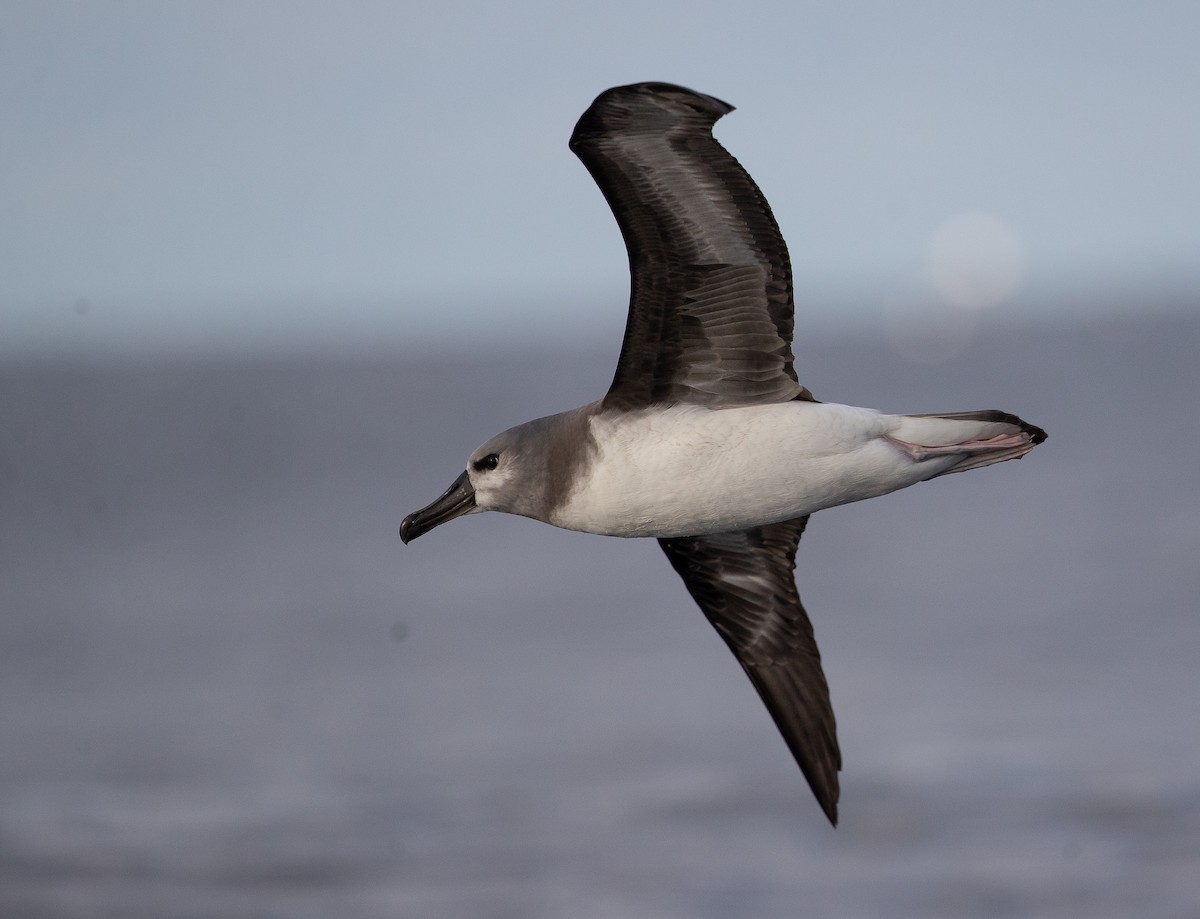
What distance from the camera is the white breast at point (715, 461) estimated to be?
9641 mm

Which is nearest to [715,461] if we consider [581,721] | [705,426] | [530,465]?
[705,426]

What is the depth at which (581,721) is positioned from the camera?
98.2 ft

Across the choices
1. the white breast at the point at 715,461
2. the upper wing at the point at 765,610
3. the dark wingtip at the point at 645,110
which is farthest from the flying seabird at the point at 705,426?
the upper wing at the point at 765,610

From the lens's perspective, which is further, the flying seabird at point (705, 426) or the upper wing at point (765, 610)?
the upper wing at point (765, 610)

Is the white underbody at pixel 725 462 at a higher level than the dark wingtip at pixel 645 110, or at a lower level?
lower

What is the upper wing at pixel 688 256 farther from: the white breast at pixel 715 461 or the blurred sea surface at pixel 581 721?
the blurred sea surface at pixel 581 721

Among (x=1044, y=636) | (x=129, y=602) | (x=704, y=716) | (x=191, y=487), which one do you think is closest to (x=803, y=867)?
(x=704, y=716)

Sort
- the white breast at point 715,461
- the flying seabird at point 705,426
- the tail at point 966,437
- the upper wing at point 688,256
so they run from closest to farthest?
the upper wing at point 688,256, the flying seabird at point 705,426, the white breast at point 715,461, the tail at point 966,437

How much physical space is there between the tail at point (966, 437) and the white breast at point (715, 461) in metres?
0.15

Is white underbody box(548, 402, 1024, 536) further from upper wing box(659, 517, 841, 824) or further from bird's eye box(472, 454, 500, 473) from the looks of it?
upper wing box(659, 517, 841, 824)

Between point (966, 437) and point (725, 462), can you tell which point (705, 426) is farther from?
point (966, 437)

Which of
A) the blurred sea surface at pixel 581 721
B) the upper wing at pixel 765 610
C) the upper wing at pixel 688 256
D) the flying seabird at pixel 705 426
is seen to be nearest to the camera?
the upper wing at pixel 688 256

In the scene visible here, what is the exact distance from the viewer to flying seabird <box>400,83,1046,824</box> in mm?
9281

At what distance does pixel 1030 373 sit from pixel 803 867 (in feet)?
312
